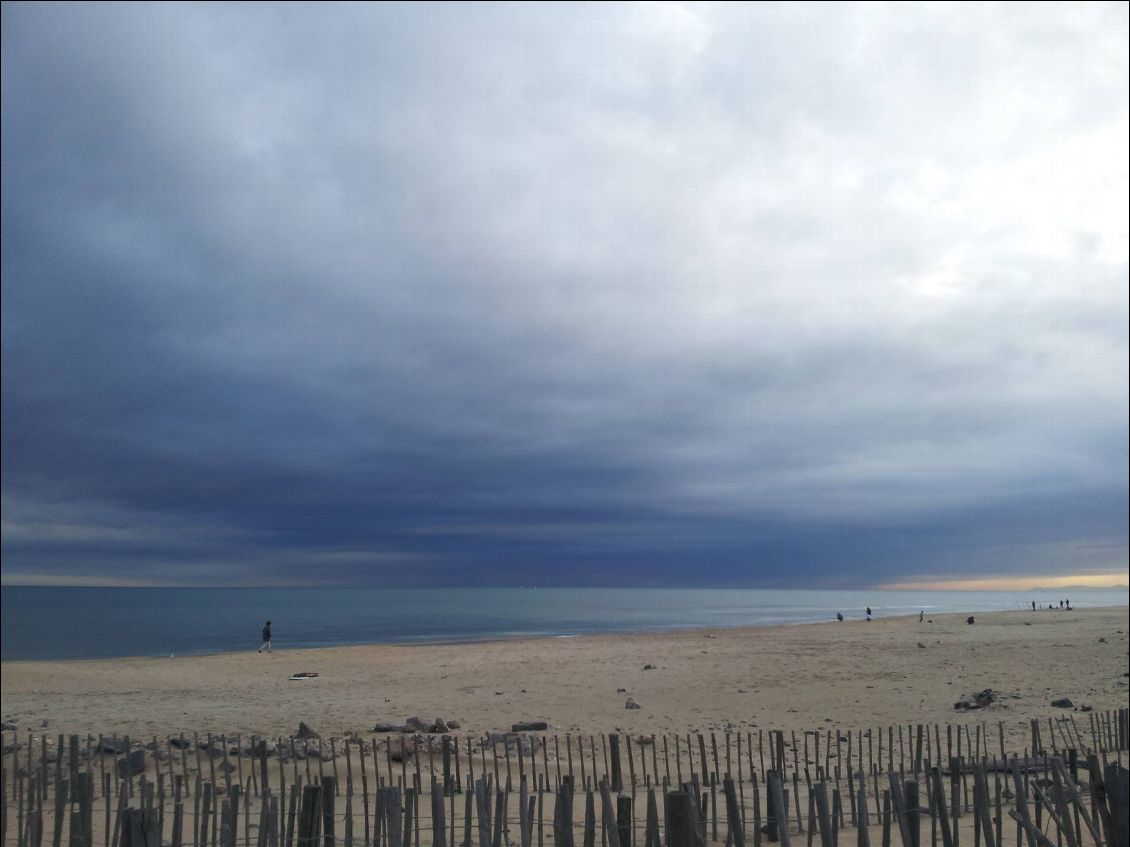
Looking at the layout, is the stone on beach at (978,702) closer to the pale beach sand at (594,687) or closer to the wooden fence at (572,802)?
the pale beach sand at (594,687)

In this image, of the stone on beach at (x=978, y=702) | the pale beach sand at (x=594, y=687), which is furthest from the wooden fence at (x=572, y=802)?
the pale beach sand at (x=594, y=687)

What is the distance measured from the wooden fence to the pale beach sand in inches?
88.1

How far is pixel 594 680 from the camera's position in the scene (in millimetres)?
21375

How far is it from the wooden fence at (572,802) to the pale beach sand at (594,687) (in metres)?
2.24

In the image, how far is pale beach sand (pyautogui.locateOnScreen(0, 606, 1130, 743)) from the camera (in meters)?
15.1

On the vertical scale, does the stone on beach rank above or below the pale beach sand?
above

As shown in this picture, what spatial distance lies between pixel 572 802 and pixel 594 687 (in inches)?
525

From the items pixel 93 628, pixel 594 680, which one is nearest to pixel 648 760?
pixel 594 680

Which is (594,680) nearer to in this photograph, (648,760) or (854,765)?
(648,760)

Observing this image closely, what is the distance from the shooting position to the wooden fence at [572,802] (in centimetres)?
532

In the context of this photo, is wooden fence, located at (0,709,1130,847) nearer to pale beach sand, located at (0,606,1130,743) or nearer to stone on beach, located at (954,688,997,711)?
stone on beach, located at (954,688,997,711)

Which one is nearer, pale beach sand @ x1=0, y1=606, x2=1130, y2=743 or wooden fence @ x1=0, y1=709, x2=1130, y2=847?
wooden fence @ x1=0, y1=709, x2=1130, y2=847

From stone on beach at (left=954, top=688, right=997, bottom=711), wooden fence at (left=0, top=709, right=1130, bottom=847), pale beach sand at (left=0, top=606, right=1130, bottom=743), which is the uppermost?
wooden fence at (left=0, top=709, right=1130, bottom=847)

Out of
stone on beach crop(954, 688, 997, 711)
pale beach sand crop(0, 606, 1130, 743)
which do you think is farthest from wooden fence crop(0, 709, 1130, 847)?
pale beach sand crop(0, 606, 1130, 743)
